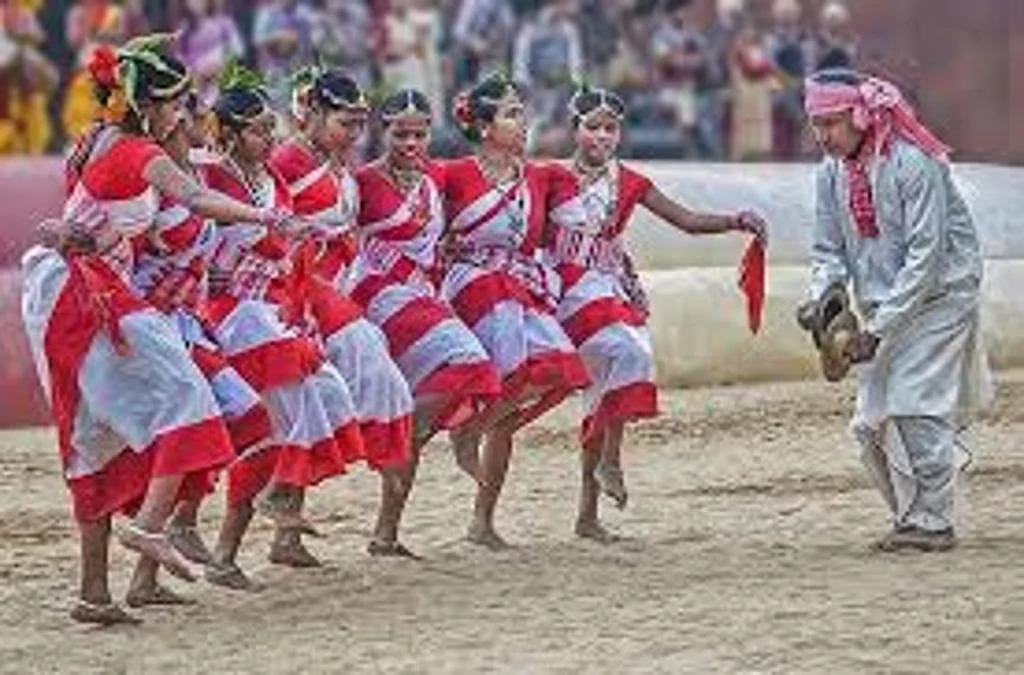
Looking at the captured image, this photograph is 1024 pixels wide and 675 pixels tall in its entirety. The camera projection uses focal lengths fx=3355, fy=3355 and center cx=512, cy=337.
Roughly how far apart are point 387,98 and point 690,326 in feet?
21.0

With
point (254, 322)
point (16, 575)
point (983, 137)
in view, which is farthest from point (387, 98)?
point (983, 137)

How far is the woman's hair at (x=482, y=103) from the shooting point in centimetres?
1184

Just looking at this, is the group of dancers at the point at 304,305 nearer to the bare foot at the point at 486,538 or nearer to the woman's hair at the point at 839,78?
the bare foot at the point at 486,538

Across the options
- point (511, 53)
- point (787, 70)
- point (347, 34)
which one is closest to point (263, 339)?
point (347, 34)

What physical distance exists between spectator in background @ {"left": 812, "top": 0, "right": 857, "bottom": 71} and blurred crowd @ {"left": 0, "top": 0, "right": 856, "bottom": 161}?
0.06 feet

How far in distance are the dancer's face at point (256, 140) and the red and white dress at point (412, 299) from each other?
0.65 m

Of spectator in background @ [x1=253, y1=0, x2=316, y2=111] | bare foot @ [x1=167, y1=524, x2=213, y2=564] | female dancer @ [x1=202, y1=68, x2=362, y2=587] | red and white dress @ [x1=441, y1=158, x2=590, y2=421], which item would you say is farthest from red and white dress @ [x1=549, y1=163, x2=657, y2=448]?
spectator in background @ [x1=253, y1=0, x2=316, y2=111]

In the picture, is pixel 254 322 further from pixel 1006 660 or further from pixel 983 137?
pixel 983 137

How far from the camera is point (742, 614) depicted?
32.4 ft

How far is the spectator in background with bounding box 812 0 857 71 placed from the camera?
25.5 m

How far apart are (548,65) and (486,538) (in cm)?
1253

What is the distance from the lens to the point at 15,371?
16.5 metres

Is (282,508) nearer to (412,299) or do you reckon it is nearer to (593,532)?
(412,299)

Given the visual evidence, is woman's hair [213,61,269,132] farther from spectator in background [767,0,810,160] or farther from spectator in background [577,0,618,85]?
spectator in background [767,0,810,160]
